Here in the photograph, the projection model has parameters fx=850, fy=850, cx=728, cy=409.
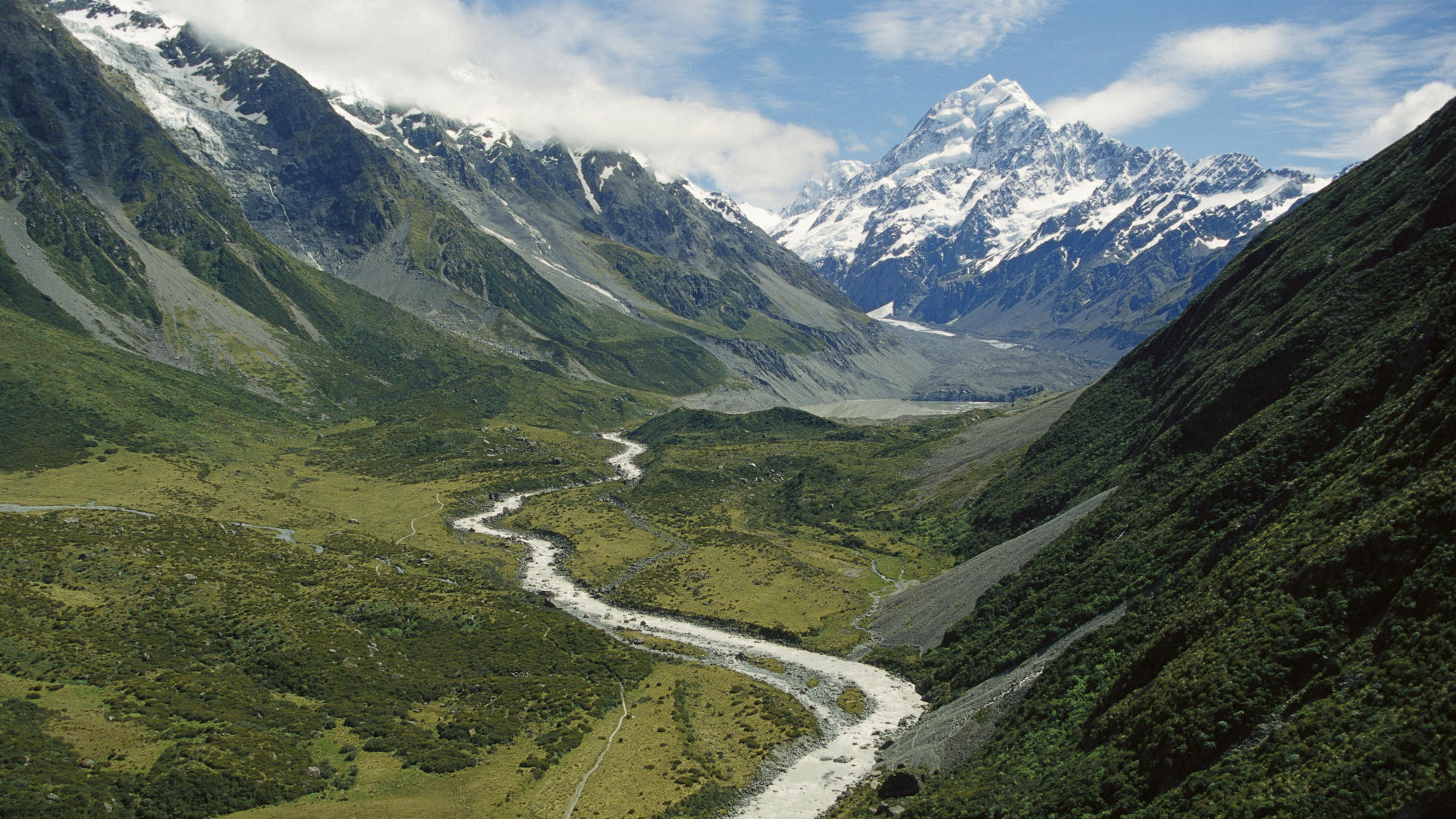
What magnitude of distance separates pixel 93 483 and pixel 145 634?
283 ft

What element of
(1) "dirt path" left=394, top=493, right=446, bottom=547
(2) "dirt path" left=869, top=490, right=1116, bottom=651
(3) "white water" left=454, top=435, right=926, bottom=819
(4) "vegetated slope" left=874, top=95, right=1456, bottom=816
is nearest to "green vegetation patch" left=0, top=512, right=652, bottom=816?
(3) "white water" left=454, top=435, right=926, bottom=819

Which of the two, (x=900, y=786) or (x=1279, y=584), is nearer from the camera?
(x=1279, y=584)

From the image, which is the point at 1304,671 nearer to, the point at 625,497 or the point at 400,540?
the point at 400,540

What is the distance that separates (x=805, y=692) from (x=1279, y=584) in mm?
46196

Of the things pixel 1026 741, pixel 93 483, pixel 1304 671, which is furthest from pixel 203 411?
pixel 1304 671

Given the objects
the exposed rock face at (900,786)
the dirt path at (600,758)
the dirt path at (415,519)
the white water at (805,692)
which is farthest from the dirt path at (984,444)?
the exposed rock face at (900,786)

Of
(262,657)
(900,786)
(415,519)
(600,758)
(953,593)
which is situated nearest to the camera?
(900,786)

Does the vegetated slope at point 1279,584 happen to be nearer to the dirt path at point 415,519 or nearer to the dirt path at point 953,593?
the dirt path at point 953,593

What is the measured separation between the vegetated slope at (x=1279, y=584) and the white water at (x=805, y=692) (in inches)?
223

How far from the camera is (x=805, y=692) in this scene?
80.9 metres

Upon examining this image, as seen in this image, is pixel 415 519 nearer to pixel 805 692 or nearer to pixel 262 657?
pixel 262 657

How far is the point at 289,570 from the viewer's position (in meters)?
92.4

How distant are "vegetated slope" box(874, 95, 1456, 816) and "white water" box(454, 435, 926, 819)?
5677 millimetres

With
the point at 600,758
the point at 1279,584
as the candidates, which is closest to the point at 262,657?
the point at 600,758
